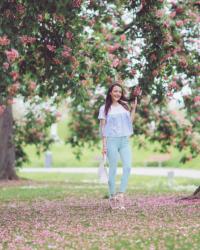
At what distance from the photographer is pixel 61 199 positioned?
13.6m

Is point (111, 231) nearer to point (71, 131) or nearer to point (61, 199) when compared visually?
point (61, 199)

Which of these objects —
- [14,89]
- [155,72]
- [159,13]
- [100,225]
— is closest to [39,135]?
[14,89]

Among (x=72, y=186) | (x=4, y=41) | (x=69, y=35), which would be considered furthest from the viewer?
(x=72, y=186)

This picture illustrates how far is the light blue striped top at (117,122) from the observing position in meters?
10.4

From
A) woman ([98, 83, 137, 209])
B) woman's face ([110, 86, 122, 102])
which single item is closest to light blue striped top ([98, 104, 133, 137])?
woman ([98, 83, 137, 209])

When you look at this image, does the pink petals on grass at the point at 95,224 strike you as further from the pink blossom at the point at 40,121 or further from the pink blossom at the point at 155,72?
the pink blossom at the point at 40,121

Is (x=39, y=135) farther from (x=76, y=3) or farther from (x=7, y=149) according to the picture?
(x=76, y=3)

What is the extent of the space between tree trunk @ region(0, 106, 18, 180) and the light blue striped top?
12327 millimetres

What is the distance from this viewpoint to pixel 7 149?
22703 mm

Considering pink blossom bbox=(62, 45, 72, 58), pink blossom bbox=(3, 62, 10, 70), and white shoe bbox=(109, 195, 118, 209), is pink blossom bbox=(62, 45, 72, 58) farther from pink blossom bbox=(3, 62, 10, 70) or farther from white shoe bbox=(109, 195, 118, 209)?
white shoe bbox=(109, 195, 118, 209)

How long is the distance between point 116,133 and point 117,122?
0.57 feet

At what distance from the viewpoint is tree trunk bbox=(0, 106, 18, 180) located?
22.5 m

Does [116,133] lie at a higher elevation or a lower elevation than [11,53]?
lower

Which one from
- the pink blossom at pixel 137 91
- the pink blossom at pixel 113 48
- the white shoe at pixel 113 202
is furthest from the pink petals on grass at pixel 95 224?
the pink blossom at pixel 113 48
